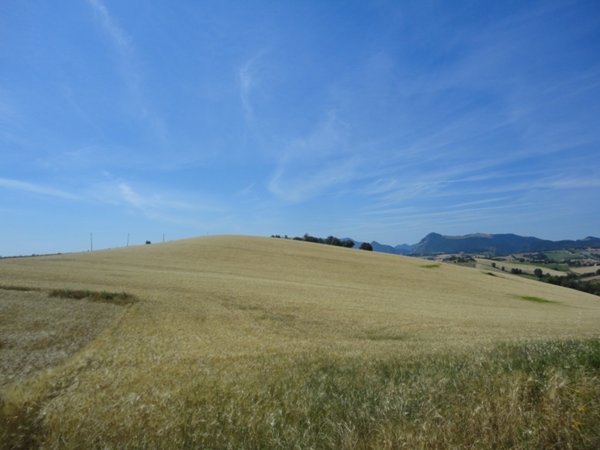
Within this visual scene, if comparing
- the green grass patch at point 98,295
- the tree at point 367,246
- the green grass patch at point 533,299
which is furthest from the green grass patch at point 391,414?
the tree at point 367,246

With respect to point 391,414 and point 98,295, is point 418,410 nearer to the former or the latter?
point 391,414

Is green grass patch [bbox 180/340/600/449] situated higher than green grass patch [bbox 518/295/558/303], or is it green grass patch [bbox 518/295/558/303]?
green grass patch [bbox 180/340/600/449]

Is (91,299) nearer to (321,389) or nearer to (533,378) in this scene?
(321,389)

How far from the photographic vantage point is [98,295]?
2436 centimetres

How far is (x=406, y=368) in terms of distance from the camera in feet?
27.1

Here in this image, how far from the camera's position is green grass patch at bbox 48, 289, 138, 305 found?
23656mm

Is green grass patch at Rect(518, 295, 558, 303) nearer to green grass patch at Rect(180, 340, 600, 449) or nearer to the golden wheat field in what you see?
the golden wheat field

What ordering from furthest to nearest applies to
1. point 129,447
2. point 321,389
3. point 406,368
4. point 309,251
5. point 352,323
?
point 309,251 → point 352,323 → point 406,368 → point 321,389 → point 129,447

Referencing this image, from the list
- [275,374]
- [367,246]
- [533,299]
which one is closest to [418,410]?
[275,374]

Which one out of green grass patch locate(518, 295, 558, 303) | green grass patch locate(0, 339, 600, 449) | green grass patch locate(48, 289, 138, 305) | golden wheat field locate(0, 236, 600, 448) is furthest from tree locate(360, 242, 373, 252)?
→ green grass patch locate(0, 339, 600, 449)

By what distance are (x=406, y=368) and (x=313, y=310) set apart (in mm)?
15914

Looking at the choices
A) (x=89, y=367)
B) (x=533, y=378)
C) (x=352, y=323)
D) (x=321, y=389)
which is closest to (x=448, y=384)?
(x=533, y=378)

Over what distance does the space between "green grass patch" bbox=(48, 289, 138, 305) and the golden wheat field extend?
238 millimetres

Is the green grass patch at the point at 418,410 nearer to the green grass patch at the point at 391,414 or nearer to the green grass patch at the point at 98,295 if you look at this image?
the green grass patch at the point at 391,414
